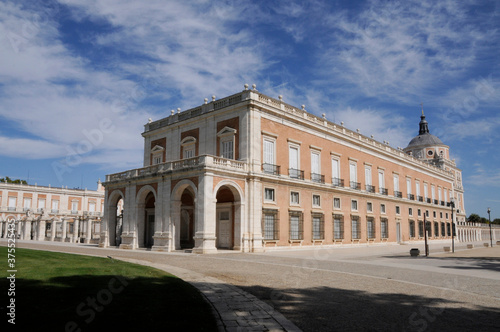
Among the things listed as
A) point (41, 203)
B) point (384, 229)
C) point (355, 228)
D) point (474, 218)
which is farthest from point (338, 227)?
point (474, 218)

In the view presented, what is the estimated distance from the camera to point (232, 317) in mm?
6301

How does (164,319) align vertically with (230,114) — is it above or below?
below

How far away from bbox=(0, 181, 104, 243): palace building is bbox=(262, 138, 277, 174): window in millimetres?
24595

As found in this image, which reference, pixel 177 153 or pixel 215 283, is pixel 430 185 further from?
pixel 215 283

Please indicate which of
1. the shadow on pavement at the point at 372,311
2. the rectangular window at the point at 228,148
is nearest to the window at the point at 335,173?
the rectangular window at the point at 228,148

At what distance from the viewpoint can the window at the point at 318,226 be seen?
31.7 m

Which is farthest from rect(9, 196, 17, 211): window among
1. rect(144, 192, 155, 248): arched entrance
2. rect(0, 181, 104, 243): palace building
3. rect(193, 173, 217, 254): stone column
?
rect(193, 173, 217, 254): stone column

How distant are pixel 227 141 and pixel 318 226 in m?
10.8

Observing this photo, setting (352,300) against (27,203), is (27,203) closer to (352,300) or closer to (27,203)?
(27,203)

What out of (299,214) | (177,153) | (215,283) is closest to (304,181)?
(299,214)

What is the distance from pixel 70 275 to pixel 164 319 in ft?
16.2

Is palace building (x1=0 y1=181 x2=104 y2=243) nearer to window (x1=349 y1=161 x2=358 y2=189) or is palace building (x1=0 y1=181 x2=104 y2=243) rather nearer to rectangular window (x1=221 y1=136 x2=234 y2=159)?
rectangular window (x1=221 y1=136 x2=234 y2=159)

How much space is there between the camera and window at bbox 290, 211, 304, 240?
2947cm

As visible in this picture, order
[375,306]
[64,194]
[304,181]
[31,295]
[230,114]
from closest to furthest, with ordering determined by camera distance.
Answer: [31,295]
[375,306]
[230,114]
[304,181]
[64,194]
